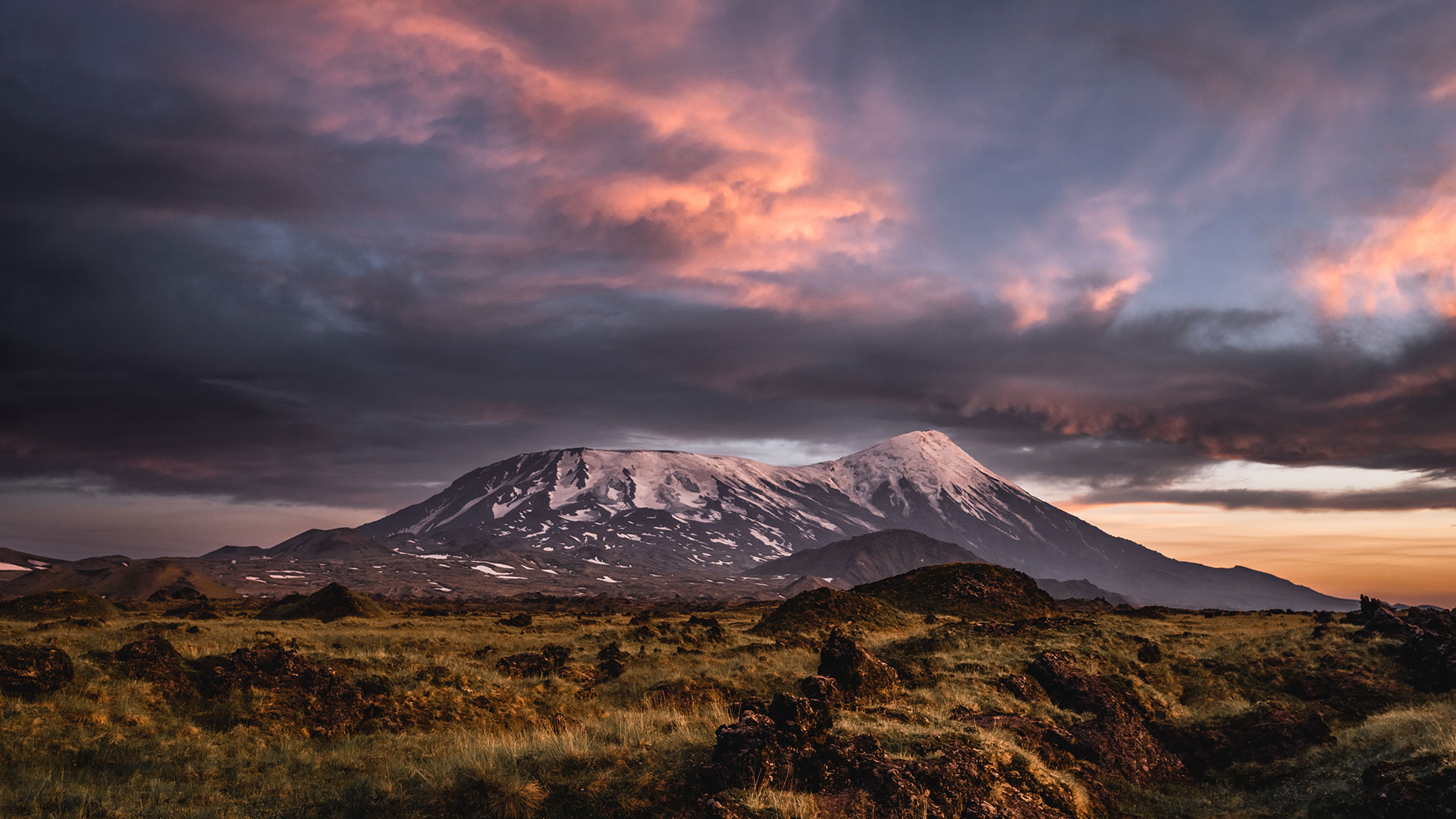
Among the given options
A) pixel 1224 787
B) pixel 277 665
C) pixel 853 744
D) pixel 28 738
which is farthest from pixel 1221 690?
pixel 28 738

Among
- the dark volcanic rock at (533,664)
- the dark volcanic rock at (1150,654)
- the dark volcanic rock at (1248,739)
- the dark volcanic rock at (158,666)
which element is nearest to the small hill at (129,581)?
the dark volcanic rock at (533,664)

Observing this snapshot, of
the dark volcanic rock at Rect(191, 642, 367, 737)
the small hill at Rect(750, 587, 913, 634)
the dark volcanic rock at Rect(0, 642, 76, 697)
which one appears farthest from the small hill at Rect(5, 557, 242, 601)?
the dark volcanic rock at Rect(191, 642, 367, 737)

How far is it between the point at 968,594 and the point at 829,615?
1983 cm

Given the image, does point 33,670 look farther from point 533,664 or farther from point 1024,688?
point 1024,688

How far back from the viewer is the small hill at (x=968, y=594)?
210 ft

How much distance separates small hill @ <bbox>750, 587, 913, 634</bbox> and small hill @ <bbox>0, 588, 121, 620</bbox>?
46.7 meters

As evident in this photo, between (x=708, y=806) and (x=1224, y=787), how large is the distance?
17440 millimetres

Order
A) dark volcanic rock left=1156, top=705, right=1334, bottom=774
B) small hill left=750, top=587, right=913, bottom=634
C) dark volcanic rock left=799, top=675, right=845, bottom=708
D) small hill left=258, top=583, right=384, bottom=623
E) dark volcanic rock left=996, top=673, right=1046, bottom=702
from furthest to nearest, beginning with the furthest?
small hill left=258, top=583, right=384, bottom=623, small hill left=750, top=587, right=913, bottom=634, dark volcanic rock left=996, top=673, right=1046, bottom=702, dark volcanic rock left=1156, top=705, right=1334, bottom=774, dark volcanic rock left=799, top=675, right=845, bottom=708

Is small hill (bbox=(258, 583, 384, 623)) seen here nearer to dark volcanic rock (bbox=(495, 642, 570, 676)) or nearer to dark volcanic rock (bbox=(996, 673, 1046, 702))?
dark volcanic rock (bbox=(495, 642, 570, 676))

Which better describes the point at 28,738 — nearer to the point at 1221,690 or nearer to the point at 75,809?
the point at 75,809

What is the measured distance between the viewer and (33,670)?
20.9 m

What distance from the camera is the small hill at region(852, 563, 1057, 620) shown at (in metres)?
64.1

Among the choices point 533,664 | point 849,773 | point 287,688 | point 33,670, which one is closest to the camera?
point 849,773

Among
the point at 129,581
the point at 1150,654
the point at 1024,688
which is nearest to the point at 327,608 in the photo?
the point at 1024,688
